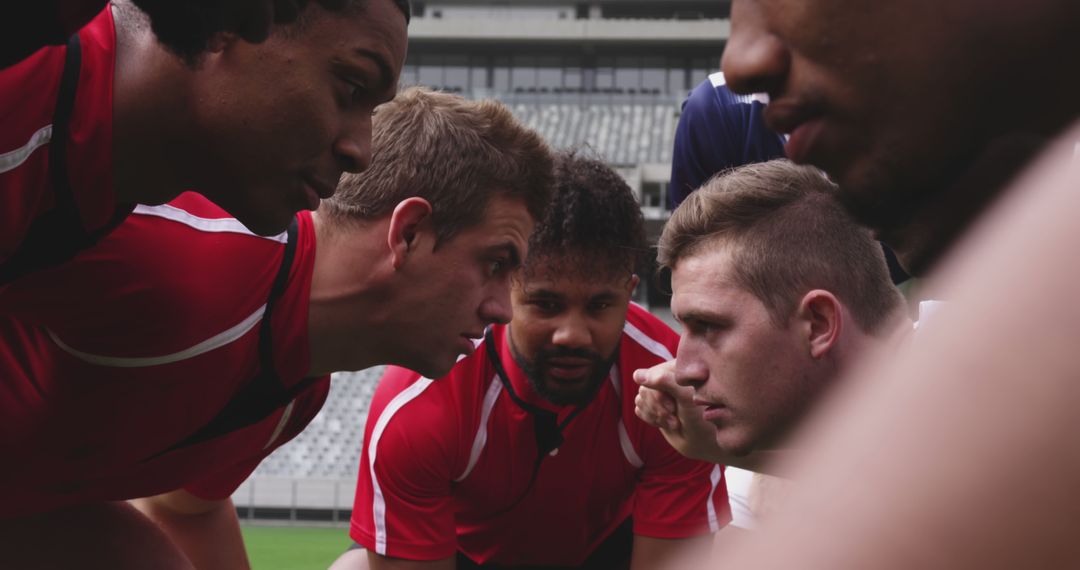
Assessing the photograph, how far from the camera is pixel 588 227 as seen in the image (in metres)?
4.12

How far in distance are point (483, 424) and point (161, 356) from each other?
1.65 m

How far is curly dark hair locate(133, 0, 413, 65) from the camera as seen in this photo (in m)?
1.89

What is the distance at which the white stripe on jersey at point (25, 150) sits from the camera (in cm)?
184

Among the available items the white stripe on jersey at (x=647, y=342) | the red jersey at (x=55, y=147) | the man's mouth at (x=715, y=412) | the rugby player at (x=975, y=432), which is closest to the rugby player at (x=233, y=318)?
the red jersey at (x=55, y=147)

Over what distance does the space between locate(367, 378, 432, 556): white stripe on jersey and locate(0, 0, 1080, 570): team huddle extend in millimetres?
12

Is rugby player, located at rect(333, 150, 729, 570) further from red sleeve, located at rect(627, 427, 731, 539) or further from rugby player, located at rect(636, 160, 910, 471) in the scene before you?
rugby player, located at rect(636, 160, 910, 471)

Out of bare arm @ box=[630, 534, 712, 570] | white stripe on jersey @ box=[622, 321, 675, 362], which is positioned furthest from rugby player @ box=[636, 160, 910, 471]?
bare arm @ box=[630, 534, 712, 570]

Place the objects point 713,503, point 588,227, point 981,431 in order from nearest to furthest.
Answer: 1. point 981,431
2. point 588,227
3. point 713,503

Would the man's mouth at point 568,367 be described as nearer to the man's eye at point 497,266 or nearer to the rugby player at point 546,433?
the rugby player at point 546,433

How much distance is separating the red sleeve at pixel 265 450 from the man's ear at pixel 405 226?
19.8 inches

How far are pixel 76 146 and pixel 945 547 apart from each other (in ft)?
A: 6.08

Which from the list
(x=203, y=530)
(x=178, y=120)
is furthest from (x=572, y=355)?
(x=178, y=120)

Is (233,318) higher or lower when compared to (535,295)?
higher

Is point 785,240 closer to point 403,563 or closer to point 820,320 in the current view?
point 820,320
